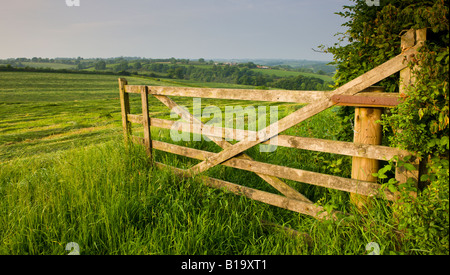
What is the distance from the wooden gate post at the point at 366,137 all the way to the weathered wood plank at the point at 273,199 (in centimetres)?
46

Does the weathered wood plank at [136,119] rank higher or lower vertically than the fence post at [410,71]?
lower

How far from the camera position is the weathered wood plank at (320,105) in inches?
120

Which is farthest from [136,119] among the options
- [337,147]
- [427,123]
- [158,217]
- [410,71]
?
[427,123]

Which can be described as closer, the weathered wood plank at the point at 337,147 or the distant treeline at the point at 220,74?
the weathered wood plank at the point at 337,147

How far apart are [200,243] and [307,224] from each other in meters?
1.45

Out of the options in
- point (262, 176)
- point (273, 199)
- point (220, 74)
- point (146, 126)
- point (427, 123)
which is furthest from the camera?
point (220, 74)

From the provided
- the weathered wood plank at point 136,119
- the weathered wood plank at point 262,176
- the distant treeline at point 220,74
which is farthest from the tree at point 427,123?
the distant treeline at point 220,74

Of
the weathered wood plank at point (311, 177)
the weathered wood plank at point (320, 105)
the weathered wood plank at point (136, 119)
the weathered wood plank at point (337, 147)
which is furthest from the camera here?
the weathered wood plank at point (136, 119)

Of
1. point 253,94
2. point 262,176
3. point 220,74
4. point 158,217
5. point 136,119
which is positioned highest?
point 220,74

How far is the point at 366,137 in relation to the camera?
3408 millimetres

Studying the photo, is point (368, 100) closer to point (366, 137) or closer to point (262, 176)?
point (366, 137)

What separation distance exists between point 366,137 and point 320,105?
2.11 feet

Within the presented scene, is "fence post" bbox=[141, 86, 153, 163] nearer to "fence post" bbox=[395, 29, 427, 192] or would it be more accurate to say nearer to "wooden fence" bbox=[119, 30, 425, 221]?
"wooden fence" bbox=[119, 30, 425, 221]

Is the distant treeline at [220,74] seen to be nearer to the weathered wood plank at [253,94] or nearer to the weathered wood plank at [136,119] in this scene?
Answer: the weathered wood plank at [136,119]
